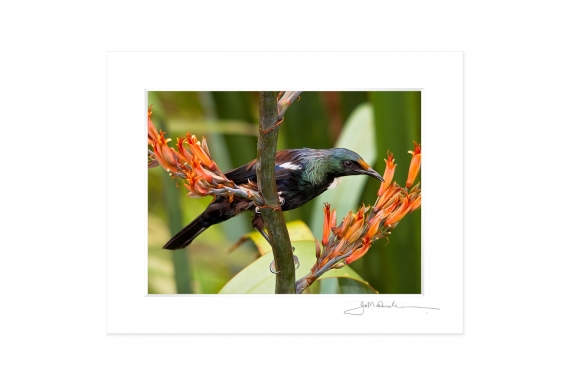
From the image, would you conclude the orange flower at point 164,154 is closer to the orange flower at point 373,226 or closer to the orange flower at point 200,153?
the orange flower at point 200,153

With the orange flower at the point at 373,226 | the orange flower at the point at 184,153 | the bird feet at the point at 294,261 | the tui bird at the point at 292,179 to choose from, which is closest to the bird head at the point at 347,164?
the tui bird at the point at 292,179

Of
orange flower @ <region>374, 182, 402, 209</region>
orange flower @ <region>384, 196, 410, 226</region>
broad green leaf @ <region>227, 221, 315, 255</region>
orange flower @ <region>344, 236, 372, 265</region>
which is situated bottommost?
orange flower @ <region>344, 236, 372, 265</region>

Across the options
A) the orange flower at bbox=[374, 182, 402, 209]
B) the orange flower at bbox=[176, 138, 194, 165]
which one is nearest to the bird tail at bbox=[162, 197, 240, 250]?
the orange flower at bbox=[176, 138, 194, 165]

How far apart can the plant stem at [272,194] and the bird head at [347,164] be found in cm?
16

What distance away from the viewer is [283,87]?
1463mm

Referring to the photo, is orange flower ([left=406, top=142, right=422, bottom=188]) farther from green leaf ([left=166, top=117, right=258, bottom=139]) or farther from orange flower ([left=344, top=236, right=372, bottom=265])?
green leaf ([left=166, top=117, right=258, bottom=139])

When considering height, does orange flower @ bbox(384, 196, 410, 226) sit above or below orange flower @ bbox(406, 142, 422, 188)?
below

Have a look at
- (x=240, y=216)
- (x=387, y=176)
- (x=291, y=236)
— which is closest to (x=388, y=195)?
(x=387, y=176)

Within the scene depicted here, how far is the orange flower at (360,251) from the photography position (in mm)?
1458

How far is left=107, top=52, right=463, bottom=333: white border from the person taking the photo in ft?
4.82

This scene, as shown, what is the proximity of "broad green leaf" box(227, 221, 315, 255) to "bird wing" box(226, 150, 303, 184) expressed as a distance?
0.13 meters
